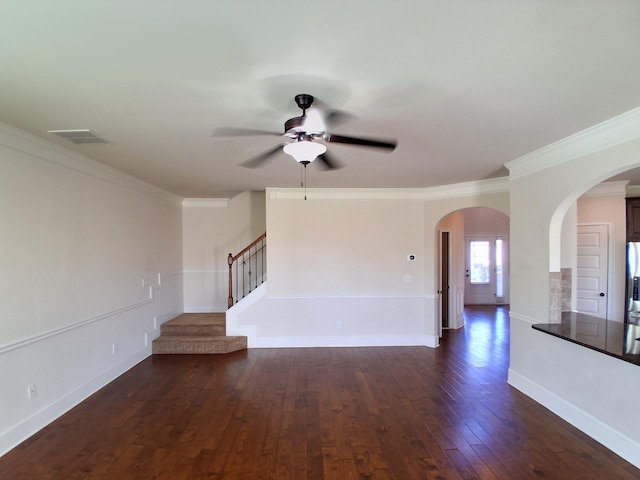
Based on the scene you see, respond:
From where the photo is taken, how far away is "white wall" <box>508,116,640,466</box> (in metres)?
2.69

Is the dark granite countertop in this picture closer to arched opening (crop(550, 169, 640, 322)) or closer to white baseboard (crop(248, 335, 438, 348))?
arched opening (crop(550, 169, 640, 322))

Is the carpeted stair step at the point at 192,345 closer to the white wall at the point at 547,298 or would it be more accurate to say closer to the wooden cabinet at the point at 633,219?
the white wall at the point at 547,298

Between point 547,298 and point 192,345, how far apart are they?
16.4 feet

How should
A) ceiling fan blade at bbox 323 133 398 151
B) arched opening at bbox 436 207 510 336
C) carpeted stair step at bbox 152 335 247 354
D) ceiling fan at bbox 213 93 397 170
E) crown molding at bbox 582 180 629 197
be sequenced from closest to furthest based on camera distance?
ceiling fan at bbox 213 93 397 170 < ceiling fan blade at bbox 323 133 398 151 < crown molding at bbox 582 180 629 197 < carpeted stair step at bbox 152 335 247 354 < arched opening at bbox 436 207 510 336

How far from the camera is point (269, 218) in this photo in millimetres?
5707

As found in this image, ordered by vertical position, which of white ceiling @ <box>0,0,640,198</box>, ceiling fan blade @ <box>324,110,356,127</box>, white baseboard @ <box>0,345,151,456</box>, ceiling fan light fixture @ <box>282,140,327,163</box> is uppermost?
white ceiling @ <box>0,0,640,198</box>

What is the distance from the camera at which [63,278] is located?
3418 millimetres

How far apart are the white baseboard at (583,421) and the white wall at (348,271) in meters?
1.90

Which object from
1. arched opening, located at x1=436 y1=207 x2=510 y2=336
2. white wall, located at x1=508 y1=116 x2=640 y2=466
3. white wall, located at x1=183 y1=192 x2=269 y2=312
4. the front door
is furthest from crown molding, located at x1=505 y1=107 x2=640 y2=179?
the front door

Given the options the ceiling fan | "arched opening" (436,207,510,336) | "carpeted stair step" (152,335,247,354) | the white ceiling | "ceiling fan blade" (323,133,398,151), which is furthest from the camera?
"arched opening" (436,207,510,336)

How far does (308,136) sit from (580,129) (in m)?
2.45

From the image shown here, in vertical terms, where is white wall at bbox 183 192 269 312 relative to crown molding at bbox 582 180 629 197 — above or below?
below

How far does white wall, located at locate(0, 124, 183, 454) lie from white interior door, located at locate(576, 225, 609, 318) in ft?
22.9

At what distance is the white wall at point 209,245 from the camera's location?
21.8ft
